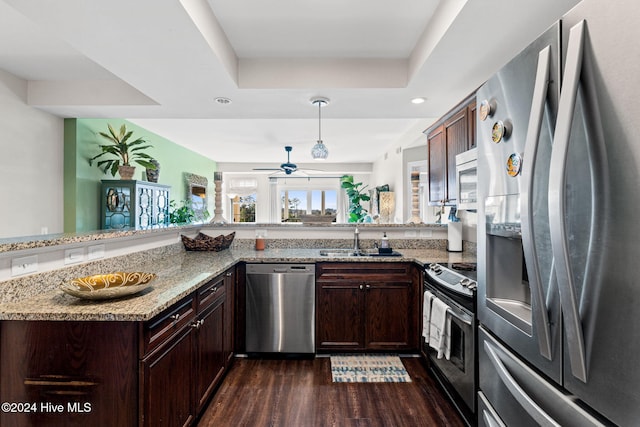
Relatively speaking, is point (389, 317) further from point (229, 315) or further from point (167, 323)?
point (167, 323)

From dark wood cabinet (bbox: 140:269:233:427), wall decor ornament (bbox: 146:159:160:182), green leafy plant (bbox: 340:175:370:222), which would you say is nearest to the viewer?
dark wood cabinet (bbox: 140:269:233:427)

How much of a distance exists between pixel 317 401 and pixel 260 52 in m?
2.60

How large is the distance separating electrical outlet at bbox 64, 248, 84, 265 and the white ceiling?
1228 mm

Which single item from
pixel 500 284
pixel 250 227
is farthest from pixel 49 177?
pixel 500 284

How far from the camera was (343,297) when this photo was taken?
285 centimetres

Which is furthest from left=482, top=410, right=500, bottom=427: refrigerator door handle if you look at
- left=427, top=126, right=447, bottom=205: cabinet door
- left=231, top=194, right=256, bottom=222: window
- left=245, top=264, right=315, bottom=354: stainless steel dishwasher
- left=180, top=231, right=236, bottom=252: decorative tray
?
left=231, top=194, right=256, bottom=222: window

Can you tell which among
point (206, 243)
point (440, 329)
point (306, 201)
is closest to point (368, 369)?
point (440, 329)

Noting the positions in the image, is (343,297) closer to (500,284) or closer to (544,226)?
(500,284)

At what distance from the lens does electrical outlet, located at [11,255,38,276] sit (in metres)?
1.50

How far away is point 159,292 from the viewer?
1.66m

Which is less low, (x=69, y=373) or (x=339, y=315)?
(x=69, y=373)

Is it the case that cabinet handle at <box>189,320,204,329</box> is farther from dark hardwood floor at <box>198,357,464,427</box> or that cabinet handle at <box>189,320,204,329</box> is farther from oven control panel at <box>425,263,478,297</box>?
oven control panel at <box>425,263,478,297</box>

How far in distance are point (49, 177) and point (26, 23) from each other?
71.6 inches

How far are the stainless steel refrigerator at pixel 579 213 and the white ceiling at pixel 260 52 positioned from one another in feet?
3.18
